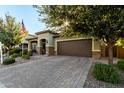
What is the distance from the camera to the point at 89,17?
9133mm

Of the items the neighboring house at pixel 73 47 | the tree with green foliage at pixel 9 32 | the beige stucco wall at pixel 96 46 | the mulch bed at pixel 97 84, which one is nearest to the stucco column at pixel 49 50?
the neighboring house at pixel 73 47

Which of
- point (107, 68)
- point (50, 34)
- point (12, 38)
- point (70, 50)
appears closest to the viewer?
point (107, 68)

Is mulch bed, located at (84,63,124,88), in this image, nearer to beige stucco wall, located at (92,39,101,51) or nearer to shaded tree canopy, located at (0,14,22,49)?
beige stucco wall, located at (92,39,101,51)

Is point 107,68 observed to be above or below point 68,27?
below

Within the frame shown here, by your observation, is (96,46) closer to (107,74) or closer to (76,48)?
(76,48)

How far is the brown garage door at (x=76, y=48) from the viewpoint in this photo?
19844mm

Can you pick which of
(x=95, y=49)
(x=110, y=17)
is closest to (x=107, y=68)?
(x=110, y=17)

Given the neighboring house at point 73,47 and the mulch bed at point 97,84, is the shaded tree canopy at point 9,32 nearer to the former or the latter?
the neighboring house at point 73,47

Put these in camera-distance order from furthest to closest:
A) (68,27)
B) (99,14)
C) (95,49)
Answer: (95,49)
(68,27)
(99,14)

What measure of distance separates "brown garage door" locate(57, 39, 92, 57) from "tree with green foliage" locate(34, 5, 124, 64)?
8610mm

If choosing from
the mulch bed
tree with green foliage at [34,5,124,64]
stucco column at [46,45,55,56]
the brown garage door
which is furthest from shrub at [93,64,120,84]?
stucco column at [46,45,55,56]

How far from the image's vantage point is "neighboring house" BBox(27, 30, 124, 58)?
1812 centimetres
